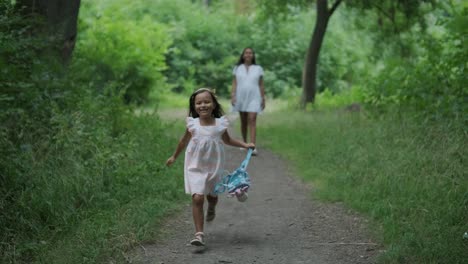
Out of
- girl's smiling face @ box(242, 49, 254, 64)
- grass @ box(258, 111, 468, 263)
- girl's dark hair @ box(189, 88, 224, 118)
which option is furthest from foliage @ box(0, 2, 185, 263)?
girl's smiling face @ box(242, 49, 254, 64)

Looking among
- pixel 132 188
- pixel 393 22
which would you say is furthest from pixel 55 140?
pixel 393 22

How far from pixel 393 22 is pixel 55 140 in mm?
13523

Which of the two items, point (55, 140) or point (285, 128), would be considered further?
point (285, 128)

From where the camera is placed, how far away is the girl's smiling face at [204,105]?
6.55 metres

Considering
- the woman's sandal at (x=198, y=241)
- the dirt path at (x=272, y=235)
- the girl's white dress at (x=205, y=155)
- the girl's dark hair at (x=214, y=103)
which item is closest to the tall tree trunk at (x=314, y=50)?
the dirt path at (x=272, y=235)

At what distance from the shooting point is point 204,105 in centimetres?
654

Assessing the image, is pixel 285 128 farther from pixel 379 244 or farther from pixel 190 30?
pixel 190 30

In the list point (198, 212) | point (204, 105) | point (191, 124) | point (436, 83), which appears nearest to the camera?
point (198, 212)

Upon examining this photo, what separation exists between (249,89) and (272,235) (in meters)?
5.53

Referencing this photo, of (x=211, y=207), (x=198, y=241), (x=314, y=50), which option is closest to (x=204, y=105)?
(x=211, y=207)

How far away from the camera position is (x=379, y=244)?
21.0 feet

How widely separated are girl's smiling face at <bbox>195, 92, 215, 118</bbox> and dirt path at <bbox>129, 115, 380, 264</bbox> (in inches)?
53.5

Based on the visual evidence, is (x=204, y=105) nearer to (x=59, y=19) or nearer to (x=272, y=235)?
(x=272, y=235)

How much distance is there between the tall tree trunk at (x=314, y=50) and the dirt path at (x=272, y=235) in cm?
1055
